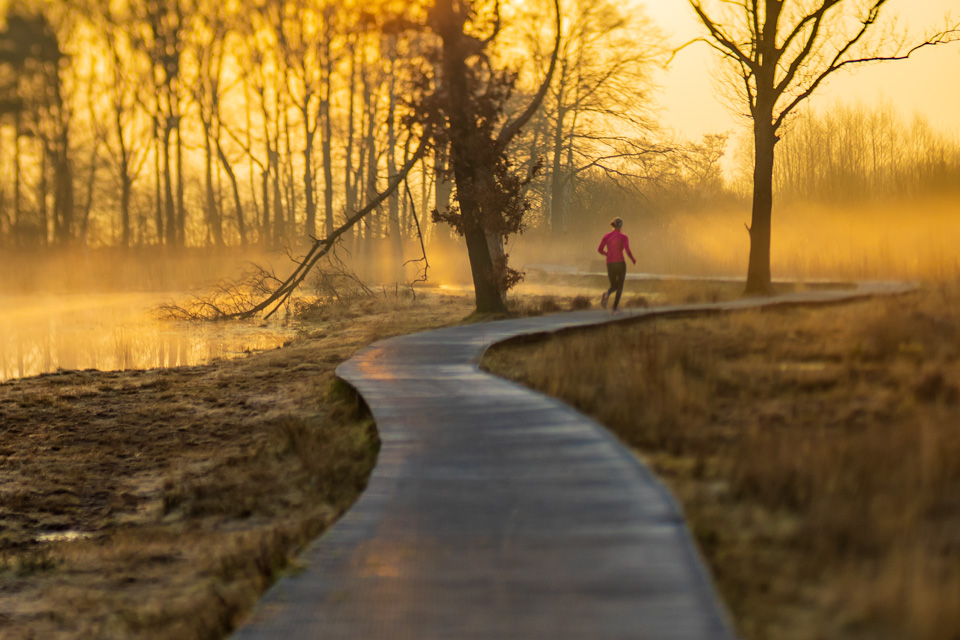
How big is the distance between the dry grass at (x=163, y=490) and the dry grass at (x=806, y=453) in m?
2.06

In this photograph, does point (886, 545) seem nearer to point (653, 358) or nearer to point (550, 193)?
point (653, 358)

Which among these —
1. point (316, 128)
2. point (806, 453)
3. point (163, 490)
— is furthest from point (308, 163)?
point (806, 453)

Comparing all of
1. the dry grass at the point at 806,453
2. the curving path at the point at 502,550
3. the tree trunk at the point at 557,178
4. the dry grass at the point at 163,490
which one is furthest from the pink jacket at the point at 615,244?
the tree trunk at the point at 557,178

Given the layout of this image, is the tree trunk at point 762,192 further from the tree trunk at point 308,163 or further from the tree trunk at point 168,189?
the tree trunk at point 168,189

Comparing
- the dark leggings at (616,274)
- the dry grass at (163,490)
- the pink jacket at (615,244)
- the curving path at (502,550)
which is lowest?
the dry grass at (163,490)

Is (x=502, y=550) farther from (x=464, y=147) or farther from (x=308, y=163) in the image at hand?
(x=308, y=163)

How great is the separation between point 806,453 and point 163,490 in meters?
5.01

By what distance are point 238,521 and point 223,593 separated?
1.84 meters

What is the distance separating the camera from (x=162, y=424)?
9.93 m

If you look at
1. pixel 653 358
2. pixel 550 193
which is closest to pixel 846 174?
pixel 550 193

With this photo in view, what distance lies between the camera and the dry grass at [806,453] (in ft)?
11.2

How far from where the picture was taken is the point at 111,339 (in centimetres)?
1816

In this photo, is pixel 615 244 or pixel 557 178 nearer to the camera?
pixel 615 244

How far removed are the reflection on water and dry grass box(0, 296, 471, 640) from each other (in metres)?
2.31
